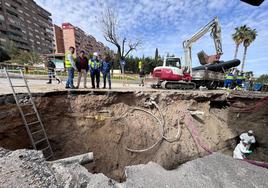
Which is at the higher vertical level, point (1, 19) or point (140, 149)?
point (1, 19)

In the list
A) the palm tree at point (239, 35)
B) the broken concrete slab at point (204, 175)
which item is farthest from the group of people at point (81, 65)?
the palm tree at point (239, 35)

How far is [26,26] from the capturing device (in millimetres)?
44438

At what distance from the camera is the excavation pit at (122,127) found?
15.1 ft

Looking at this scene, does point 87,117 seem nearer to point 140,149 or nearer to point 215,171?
point 140,149

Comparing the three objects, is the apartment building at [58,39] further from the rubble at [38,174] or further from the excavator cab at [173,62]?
the rubble at [38,174]

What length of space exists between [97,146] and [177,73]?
21.1 feet

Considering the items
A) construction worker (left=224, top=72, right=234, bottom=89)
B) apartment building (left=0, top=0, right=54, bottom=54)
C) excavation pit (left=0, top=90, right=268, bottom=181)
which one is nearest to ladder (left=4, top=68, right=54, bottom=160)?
excavation pit (left=0, top=90, right=268, bottom=181)

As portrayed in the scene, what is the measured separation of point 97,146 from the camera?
5000 millimetres

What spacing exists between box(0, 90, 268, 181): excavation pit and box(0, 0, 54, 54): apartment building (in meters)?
44.3

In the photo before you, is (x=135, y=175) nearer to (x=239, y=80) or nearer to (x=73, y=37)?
(x=239, y=80)

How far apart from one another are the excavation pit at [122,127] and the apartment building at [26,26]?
4429 centimetres

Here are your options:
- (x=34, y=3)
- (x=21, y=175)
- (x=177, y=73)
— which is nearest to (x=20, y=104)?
(x=21, y=175)

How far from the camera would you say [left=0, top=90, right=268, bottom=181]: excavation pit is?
181 inches

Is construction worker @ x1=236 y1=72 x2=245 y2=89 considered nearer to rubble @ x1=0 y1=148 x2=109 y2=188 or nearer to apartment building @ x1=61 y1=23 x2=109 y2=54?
rubble @ x1=0 y1=148 x2=109 y2=188
